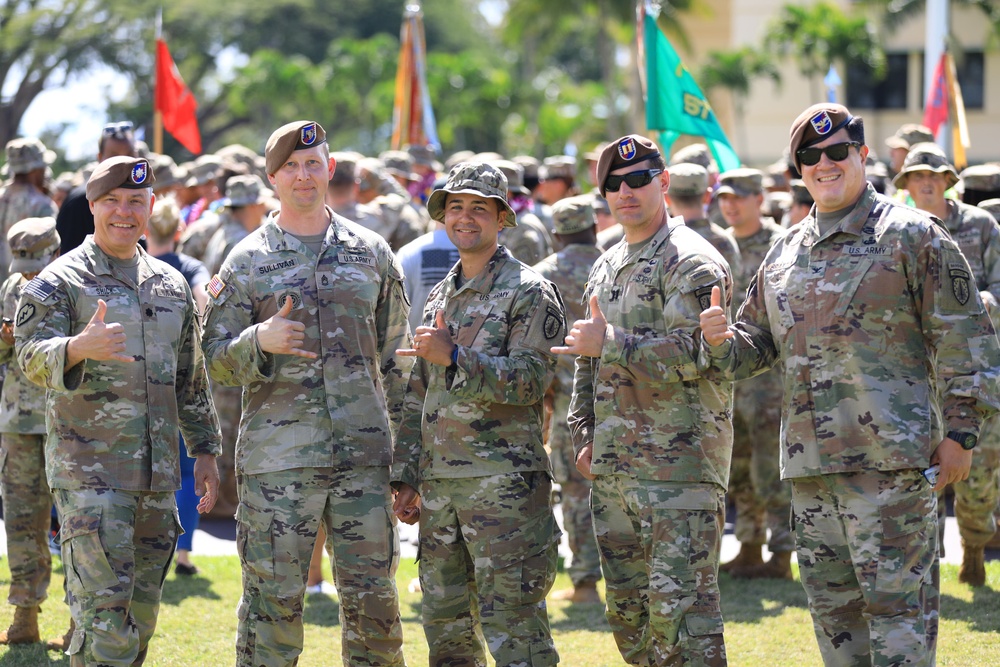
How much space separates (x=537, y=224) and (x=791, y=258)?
4003 millimetres

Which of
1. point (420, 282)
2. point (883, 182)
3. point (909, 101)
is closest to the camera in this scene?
point (420, 282)

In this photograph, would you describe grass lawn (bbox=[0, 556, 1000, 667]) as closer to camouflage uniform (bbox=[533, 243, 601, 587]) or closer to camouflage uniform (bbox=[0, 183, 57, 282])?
camouflage uniform (bbox=[533, 243, 601, 587])

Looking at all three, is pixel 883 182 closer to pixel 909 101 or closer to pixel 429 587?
pixel 429 587

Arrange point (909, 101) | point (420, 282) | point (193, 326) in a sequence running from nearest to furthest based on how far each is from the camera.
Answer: point (193, 326) < point (420, 282) < point (909, 101)

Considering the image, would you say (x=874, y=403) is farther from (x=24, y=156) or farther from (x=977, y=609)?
(x=24, y=156)

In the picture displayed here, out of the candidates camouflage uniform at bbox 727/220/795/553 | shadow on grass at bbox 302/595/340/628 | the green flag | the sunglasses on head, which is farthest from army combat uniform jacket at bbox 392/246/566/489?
the green flag

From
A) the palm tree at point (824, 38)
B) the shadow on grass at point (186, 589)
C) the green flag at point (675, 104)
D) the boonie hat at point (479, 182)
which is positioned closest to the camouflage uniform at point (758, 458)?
the green flag at point (675, 104)

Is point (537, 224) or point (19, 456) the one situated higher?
point (537, 224)

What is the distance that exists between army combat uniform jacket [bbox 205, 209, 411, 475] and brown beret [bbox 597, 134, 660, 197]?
115 cm

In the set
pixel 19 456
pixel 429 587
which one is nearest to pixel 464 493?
pixel 429 587

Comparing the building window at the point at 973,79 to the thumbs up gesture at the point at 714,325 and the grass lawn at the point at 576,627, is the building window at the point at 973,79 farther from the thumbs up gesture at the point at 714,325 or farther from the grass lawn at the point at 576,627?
the thumbs up gesture at the point at 714,325

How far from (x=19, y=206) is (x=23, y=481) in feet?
9.81

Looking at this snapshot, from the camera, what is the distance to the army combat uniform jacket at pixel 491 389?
18.6 ft

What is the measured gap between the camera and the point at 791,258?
17.9 ft
